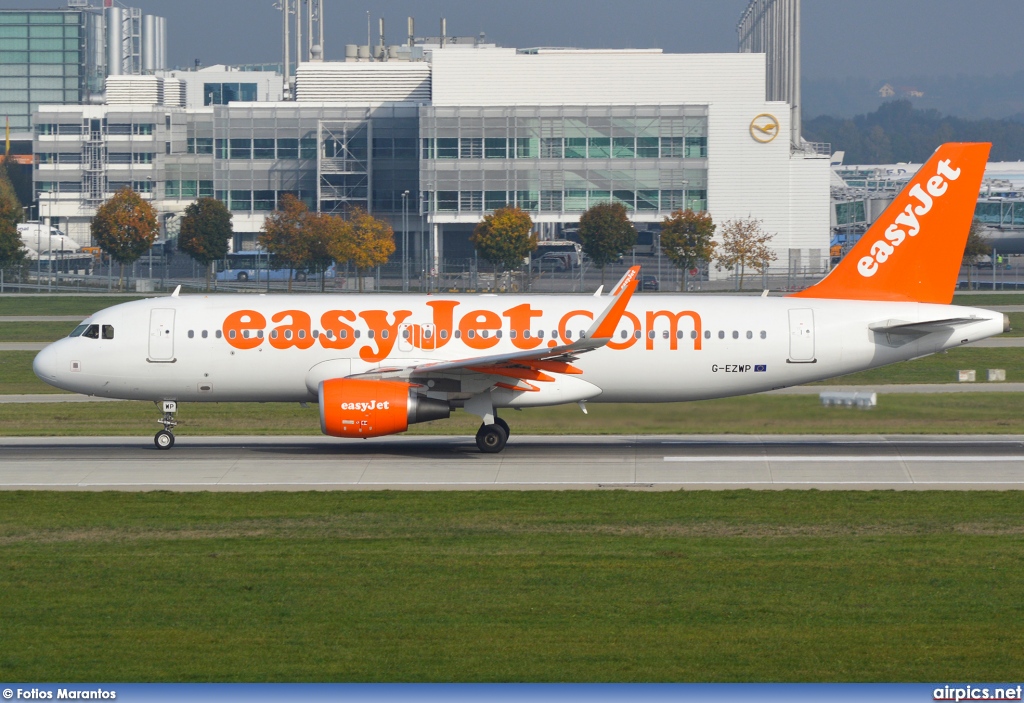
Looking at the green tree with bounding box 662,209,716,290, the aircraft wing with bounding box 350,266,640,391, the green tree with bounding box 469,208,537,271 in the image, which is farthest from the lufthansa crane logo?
the aircraft wing with bounding box 350,266,640,391

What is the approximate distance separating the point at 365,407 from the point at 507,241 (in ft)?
241

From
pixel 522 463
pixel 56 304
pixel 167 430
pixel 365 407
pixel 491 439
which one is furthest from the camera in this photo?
pixel 56 304

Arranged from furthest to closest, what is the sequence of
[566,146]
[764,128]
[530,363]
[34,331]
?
1. [764,128]
2. [566,146]
3. [34,331]
4. [530,363]

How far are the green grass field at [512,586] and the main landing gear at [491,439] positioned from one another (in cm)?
567

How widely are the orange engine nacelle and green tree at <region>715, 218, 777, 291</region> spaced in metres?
71.5

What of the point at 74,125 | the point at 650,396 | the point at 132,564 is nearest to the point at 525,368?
the point at 650,396

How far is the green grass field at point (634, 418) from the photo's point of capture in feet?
110

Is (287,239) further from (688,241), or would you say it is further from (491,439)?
(491,439)

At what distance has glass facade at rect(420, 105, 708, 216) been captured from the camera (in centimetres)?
12500

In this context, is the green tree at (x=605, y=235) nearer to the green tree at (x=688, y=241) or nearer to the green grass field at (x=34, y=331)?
the green tree at (x=688, y=241)

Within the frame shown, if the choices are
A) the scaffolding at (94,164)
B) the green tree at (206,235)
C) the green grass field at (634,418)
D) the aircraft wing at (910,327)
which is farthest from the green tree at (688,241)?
the scaffolding at (94,164)

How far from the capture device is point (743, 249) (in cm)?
10769

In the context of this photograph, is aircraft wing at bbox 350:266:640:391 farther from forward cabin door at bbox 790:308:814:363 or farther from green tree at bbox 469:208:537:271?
green tree at bbox 469:208:537:271

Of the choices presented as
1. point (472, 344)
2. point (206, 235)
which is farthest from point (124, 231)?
→ point (472, 344)
